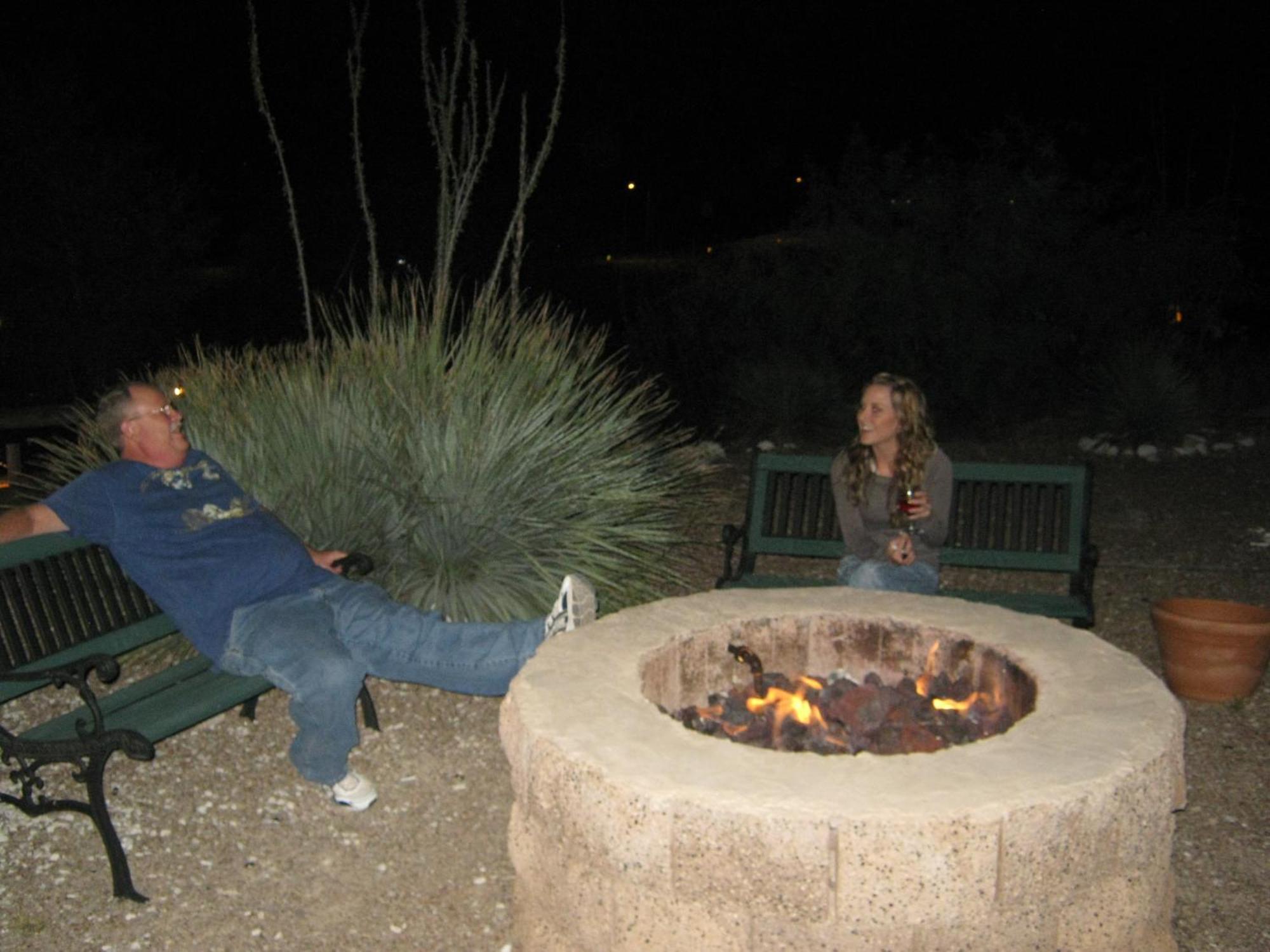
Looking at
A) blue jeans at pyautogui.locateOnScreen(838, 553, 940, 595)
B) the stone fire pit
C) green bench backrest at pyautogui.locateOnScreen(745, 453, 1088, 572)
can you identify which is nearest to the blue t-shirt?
the stone fire pit

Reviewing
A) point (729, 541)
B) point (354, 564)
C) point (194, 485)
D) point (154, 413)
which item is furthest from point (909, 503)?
point (154, 413)

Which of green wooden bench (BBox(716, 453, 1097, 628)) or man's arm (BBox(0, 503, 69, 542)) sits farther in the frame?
green wooden bench (BBox(716, 453, 1097, 628))

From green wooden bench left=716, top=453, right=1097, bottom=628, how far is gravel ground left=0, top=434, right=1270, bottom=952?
67cm

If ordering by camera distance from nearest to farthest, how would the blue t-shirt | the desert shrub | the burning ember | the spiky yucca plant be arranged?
the burning ember
the blue t-shirt
the spiky yucca plant
the desert shrub

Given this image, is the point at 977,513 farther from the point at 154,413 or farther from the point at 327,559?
the point at 154,413

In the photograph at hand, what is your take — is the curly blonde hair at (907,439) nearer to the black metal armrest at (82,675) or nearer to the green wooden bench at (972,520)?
the green wooden bench at (972,520)

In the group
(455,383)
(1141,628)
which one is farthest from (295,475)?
(1141,628)

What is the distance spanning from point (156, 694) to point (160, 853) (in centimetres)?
49

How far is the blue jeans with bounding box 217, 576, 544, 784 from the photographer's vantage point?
3488 mm

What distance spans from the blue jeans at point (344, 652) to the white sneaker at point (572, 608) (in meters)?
0.13

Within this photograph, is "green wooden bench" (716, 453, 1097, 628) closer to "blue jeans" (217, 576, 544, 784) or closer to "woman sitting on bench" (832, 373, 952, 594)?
"woman sitting on bench" (832, 373, 952, 594)

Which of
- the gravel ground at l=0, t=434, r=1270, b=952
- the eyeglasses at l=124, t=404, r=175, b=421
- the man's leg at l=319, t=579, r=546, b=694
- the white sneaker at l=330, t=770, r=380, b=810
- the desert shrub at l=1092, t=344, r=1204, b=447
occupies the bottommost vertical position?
the desert shrub at l=1092, t=344, r=1204, b=447

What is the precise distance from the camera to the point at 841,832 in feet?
7.29

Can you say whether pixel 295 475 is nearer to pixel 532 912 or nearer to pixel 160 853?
pixel 160 853
